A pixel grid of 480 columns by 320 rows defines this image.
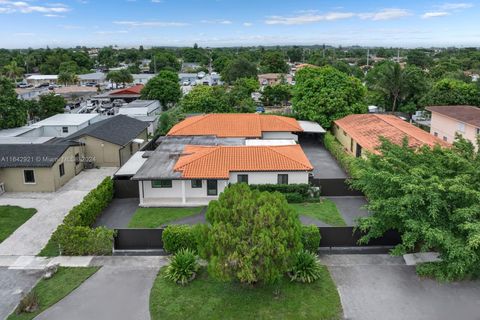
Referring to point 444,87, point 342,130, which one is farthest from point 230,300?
point 444,87

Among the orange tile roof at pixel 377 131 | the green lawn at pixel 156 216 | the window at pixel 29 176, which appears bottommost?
the green lawn at pixel 156 216

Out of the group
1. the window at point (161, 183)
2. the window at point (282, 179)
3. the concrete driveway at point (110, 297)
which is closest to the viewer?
the concrete driveway at point (110, 297)

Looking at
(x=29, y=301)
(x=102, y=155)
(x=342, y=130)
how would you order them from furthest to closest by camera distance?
1. (x=342, y=130)
2. (x=102, y=155)
3. (x=29, y=301)

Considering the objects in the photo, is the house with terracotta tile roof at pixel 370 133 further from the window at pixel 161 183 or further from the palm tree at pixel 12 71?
the palm tree at pixel 12 71

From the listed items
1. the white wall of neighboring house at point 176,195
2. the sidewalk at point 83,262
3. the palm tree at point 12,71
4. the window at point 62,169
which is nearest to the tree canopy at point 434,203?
the sidewalk at point 83,262

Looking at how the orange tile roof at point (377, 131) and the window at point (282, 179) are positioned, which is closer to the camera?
the window at point (282, 179)

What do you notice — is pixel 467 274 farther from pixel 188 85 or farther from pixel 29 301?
pixel 188 85
